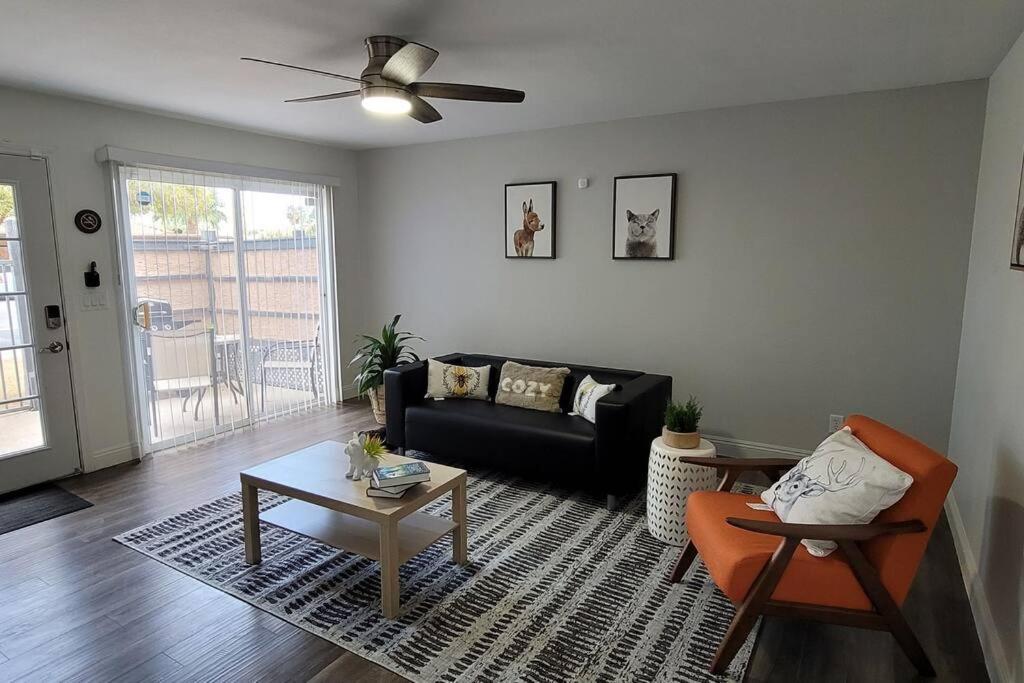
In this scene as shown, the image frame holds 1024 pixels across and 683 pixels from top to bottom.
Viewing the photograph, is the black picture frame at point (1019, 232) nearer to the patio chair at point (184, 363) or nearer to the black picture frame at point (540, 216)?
the black picture frame at point (540, 216)

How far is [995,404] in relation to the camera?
97.3 inches

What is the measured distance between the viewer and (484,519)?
3234 mm

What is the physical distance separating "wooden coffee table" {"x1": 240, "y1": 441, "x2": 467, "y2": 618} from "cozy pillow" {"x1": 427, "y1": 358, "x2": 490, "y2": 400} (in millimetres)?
1381

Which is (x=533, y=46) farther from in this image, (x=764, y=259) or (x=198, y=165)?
(x=198, y=165)

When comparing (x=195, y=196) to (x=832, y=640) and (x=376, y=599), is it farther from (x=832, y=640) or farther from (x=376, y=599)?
(x=832, y=640)

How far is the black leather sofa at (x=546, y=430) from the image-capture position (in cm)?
330

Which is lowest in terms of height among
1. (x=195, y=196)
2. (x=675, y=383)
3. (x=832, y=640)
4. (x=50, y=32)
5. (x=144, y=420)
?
(x=832, y=640)

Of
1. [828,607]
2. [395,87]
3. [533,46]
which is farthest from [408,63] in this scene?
[828,607]

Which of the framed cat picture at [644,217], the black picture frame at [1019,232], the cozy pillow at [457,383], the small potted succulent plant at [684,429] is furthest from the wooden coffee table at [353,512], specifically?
the black picture frame at [1019,232]

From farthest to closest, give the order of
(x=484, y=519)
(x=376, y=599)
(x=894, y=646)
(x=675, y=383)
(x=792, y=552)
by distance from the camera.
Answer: (x=675, y=383) < (x=484, y=519) < (x=376, y=599) < (x=894, y=646) < (x=792, y=552)

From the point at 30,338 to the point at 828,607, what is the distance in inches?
175

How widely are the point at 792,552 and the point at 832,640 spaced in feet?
1.99

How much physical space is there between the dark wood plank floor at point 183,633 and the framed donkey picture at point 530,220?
3.14 meters

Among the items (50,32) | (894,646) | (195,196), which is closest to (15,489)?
(195,196)
